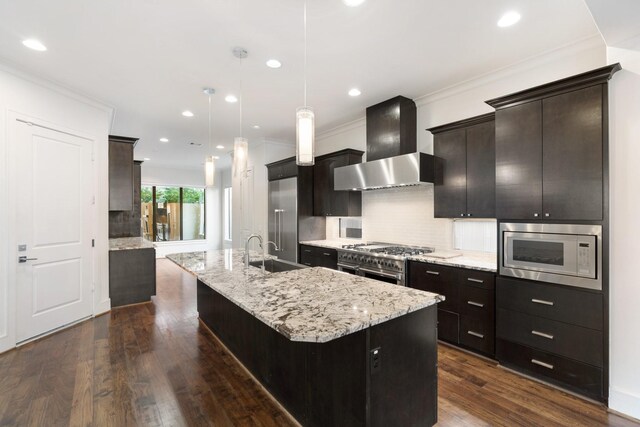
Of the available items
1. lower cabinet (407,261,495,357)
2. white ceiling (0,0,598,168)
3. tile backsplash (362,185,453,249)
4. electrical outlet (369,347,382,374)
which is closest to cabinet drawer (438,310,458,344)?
lower cabinet (407,261,495,357)

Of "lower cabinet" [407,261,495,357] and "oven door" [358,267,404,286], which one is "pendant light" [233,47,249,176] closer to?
"oven door" [358,267,404,286]

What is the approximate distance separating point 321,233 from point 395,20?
375cm

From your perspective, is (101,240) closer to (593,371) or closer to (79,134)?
(79,134)

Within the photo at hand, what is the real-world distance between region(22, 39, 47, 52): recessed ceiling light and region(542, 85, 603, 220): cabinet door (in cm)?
451

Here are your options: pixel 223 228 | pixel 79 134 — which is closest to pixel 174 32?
pixel 79 134

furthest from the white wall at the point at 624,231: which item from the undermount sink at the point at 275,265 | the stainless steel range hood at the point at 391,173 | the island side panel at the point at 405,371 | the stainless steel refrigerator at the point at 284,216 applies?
Result: the stainless steel refrigerator at the point at 284,216

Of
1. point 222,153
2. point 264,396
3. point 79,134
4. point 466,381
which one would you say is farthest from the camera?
point 222,153

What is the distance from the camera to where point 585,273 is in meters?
2.26

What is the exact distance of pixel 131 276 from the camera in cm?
465

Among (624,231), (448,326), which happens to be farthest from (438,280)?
(624,231)

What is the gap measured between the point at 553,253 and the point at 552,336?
2.20 feet

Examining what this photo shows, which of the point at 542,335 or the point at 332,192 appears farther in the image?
the point at 332,192

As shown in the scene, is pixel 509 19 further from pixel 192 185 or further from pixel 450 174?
pixel 192 185

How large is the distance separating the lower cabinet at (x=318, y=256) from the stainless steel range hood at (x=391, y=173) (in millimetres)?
1036
